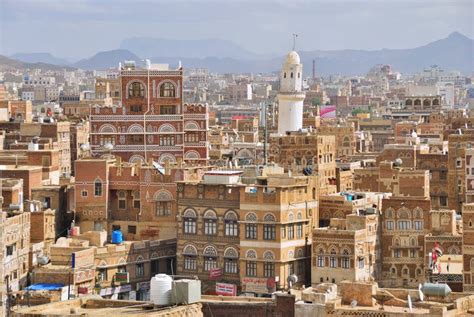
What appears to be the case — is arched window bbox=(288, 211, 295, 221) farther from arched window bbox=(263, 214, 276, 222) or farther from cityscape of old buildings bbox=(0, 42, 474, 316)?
arched window bbox=(263, 214, 276, 222)

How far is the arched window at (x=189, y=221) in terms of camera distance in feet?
208

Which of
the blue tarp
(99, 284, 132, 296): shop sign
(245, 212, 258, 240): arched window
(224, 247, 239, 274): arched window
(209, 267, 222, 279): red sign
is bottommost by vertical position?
(99, 284, 132, 296): shop sign

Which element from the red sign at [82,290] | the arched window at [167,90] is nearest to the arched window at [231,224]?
the red sign at [82,290]

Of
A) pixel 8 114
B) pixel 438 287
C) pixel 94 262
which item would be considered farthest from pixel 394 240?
pixel 8 114

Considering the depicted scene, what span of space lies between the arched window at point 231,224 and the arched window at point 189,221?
1349mm

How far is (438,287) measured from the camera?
1895 inches

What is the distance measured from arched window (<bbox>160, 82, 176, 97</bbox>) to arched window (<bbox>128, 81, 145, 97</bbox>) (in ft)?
2.99

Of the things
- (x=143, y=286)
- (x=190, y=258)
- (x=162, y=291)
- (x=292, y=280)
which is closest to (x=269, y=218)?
(x=190, y=258)

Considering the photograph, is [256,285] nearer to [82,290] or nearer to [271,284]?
[271,284]

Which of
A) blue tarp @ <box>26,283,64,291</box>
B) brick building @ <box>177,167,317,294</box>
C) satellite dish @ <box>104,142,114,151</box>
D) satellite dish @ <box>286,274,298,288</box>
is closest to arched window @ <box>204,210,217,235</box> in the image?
brick building @ <box>177,167,317,294</box>

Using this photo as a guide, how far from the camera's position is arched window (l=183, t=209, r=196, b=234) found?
63.5m

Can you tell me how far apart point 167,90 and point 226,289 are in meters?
19.2

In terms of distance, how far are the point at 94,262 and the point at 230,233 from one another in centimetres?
554

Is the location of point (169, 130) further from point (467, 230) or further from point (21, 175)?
point (467, 230)
